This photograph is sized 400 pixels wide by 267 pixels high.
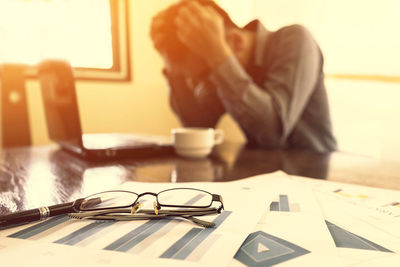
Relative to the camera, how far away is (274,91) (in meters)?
1.10

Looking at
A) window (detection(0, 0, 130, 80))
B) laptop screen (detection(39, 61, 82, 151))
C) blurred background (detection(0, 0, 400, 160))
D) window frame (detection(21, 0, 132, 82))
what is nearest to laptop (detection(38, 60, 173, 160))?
laptop screen (detection(39, 61, 82, 151))

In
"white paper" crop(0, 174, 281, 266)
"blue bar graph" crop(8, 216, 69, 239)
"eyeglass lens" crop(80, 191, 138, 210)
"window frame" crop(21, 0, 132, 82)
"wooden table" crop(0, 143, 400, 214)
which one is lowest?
"wooden table" crop(0, 143, 400, 214)

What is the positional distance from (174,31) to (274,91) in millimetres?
477

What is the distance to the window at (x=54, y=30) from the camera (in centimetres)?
175

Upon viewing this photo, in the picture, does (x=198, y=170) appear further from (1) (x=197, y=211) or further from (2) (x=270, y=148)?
(2) (x=270, y=148)

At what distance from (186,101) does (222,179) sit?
100cm

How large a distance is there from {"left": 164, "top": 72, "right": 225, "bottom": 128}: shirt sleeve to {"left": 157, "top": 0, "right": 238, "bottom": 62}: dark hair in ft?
0.50

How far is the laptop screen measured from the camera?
2.65ft

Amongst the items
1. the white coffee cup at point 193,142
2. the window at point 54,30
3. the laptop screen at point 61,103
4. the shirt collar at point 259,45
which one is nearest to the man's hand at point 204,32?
the shirt collar at point 259,45

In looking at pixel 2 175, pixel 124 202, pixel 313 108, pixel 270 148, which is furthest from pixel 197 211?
pixel 313 108

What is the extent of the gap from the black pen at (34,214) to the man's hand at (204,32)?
0.80m

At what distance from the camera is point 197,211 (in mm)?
380

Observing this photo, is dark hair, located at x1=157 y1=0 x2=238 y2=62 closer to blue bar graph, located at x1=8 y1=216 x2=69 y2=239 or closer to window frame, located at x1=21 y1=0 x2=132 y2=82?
window frame, located at x1=21 y1=0 x2=132 y2=82

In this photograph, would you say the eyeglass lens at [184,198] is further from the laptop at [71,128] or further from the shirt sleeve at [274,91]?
the shirt sleeve at [274,91]
